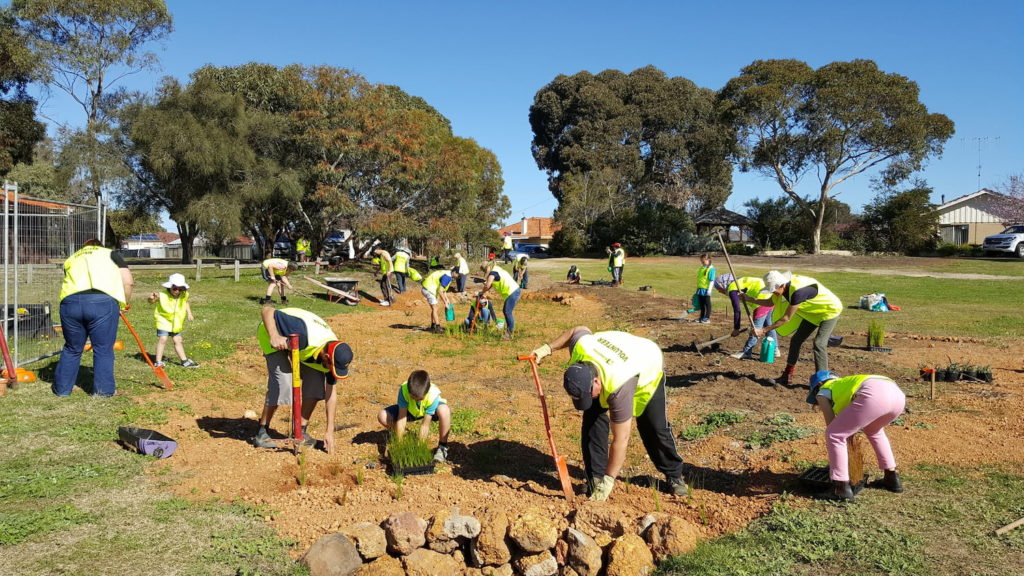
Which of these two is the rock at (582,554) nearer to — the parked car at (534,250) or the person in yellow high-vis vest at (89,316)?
the person in yellow high-vis vest at (89,316)

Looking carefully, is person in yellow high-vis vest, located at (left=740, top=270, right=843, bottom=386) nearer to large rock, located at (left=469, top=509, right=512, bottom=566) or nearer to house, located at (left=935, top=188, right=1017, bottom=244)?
large rock, located at (left=469, top=509, right=512, bottom=566)

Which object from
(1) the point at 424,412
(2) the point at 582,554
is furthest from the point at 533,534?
(1) the point at 424,412

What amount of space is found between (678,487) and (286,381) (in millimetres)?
3738

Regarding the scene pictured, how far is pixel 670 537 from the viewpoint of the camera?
4.80 metres

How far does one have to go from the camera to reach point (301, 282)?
22750 millimetres

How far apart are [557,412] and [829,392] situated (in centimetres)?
369

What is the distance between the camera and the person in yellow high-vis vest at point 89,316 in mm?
7871

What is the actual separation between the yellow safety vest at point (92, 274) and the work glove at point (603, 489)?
238 inches

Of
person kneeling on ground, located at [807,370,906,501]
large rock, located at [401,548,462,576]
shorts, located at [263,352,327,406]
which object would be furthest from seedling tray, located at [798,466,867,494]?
shorts, located at [263,352,327,406]

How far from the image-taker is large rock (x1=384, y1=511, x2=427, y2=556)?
16.2 feet

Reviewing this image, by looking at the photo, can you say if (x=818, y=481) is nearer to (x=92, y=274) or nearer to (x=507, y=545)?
(x=507, y=545)

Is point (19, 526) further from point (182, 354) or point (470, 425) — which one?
point (182, 354)

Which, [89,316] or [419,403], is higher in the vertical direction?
[89,316]

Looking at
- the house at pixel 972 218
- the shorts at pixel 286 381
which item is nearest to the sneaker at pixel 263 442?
the shorts at pixel 286 381
